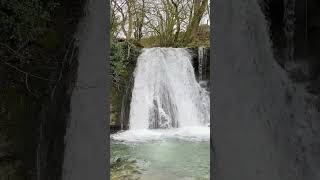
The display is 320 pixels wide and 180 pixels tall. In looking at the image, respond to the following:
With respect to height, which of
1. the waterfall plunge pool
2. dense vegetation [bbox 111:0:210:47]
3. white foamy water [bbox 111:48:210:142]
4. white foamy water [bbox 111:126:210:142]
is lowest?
the waterfall plunge pool

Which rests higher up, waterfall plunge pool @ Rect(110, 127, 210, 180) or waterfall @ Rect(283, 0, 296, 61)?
waterfall @ Rect(283, 0, 296, 61)

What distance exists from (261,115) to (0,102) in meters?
1.85

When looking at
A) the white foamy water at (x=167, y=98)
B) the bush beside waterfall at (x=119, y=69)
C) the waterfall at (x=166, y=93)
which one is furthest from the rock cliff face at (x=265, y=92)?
the bush beside waterfall at (x=119, y=69)

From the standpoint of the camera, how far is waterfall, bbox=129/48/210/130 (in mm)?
12086

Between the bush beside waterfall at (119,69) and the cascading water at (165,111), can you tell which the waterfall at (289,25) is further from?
the bush beside waterfall at (119,69)

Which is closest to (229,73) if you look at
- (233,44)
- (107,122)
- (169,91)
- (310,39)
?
(233,44)

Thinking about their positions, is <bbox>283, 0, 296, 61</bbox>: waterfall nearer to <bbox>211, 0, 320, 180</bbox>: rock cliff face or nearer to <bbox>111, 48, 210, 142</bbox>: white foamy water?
<bbox>211, 0, 320, 180</bbox>: rock cliff face

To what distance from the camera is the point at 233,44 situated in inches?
126

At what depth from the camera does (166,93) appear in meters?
12.5

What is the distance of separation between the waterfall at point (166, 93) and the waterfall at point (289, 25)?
929 centimetres

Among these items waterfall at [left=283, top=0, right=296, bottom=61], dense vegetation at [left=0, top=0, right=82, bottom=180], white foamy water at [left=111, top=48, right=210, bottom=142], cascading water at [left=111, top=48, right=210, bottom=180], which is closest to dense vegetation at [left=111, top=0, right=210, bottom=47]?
white foamy water at [left=111, top=48, right=210, bottom=142]

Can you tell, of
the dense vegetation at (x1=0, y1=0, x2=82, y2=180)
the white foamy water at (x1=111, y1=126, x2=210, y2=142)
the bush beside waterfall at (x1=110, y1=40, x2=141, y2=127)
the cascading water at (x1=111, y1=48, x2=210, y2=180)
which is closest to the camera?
the dense vegetation at (x1=0, y1=0, x2=82, y2=180)

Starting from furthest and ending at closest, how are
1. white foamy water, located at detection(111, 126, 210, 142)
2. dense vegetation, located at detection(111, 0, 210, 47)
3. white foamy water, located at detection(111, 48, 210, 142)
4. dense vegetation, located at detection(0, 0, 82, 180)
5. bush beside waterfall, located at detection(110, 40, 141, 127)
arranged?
dense vegetation, located at detection(111, 0, 210, 47)
bush beside waterfall, located at detection(110, 40, 141, 127)
white foamy water, located at detection(111, 48, 210, 142)
white foamy water, located at detection(111, 126, 210, 142)
dense vegetation, located at detection(0, 0, 82, 180)

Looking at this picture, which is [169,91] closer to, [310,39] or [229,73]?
[229,73]
